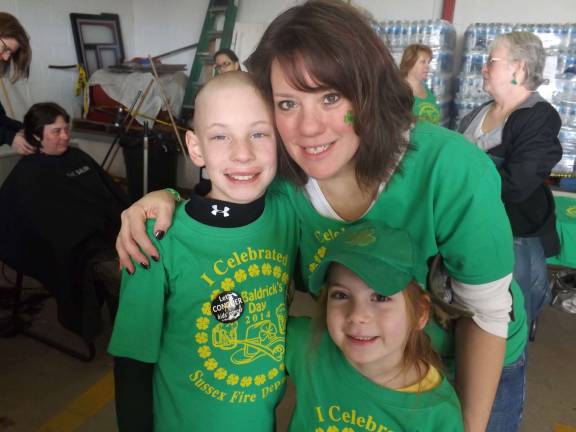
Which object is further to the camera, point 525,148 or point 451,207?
→ point 525,148

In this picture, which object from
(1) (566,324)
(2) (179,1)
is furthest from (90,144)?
(1) (566,324)

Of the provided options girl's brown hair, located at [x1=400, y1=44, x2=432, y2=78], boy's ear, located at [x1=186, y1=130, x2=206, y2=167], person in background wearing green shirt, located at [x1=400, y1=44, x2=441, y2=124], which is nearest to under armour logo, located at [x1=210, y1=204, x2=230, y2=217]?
boy's ear, located at [x1=186, y1=130, x2=206, y2=167]

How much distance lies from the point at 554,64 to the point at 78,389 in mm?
4405

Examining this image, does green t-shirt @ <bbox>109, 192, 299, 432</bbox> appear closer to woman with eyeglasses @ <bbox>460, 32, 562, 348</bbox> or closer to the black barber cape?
woman with eyeglasses @ <bbox>460, 32, 562, 348</bbox>

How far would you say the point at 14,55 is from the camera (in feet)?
9.93

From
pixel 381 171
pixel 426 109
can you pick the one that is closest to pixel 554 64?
pixel 426 109

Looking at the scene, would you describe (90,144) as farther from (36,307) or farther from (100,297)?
(100,297)

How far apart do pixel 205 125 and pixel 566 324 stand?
3149mm

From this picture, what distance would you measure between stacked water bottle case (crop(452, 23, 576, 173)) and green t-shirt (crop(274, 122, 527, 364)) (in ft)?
12.4

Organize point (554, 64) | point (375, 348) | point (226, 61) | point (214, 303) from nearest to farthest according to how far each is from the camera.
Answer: point (375, 348) < point (214, 303) < point (554, 64) < point (226, 61)

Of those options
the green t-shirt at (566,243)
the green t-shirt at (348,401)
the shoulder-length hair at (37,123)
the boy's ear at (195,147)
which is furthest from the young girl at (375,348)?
the shoulder-length hair at (37,123)

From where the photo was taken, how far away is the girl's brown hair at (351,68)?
951 millimetres

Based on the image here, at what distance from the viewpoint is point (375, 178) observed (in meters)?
1.05

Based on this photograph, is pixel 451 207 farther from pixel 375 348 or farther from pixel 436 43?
pixel 436 43
